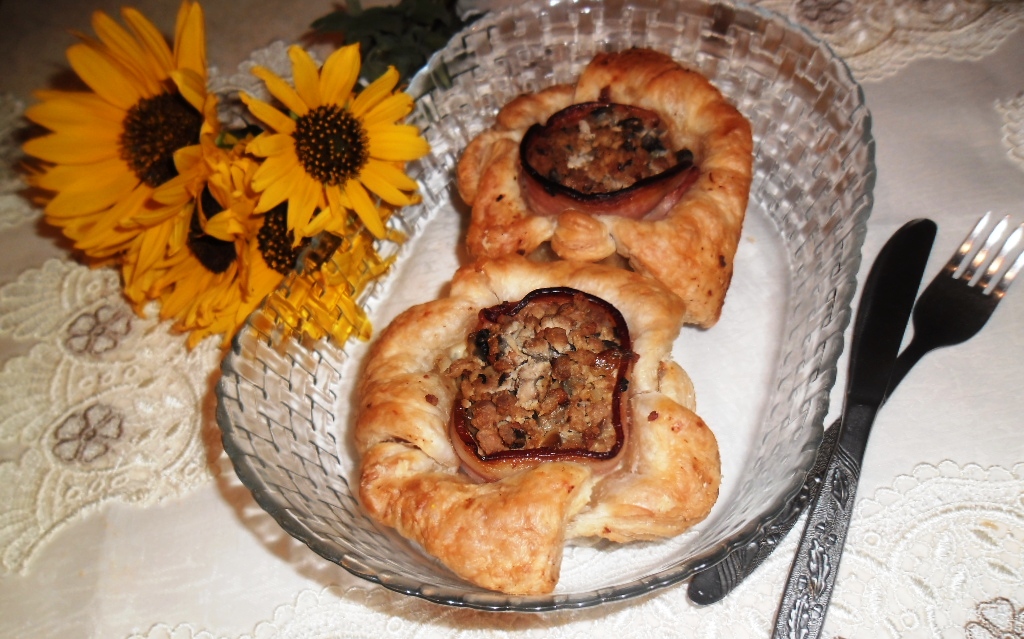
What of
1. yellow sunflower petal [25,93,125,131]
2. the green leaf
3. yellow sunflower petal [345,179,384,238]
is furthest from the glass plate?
yellow sunflower petal [25,93,125,131]

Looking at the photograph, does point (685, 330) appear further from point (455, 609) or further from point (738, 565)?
point (455, 609)

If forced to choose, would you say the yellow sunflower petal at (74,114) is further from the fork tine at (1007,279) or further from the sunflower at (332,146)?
the fork tine at (1007,279)

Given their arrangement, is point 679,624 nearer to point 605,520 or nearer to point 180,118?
point 605,520

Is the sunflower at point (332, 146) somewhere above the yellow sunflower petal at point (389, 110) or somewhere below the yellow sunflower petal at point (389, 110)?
below

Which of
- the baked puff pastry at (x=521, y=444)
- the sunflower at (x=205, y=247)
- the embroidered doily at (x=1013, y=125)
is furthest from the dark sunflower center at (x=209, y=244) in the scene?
the embroidered doily at (x=1013, y=125)

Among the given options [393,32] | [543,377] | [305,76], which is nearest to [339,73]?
[305,76]

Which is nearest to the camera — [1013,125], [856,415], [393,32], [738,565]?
[738,565]

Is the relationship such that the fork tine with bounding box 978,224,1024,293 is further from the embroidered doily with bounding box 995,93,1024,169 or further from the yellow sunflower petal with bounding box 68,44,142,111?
the yellow sunflower petal with bounding box 68,44,142,111
